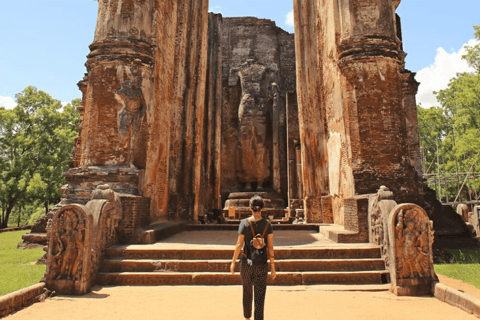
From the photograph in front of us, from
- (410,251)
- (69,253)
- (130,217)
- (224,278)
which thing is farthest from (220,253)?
(410,251)

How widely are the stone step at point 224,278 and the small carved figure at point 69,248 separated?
17.7 inches

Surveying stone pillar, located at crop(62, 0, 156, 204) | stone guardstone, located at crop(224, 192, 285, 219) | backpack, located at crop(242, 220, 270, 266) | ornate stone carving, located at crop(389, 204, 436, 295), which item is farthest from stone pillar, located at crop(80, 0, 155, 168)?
stone guardstone, located at crop(224, 192, 285, 219)

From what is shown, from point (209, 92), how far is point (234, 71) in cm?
549

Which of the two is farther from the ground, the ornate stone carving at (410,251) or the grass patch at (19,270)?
the ornate stone carving at (410,251)

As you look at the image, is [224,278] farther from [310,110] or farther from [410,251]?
[310,110]

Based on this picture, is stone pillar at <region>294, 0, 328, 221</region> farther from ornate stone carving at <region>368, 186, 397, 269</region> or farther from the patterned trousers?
the patterned trousers

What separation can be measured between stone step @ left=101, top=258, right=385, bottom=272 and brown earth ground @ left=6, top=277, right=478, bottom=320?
411 millimetres

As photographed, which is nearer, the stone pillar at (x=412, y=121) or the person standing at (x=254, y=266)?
the person standing at (x=254, y=266)

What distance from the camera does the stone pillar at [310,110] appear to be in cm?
923

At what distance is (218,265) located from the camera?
4.83 meters

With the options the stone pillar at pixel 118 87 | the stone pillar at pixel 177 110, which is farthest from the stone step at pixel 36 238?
the stone pillar at pixel 177 110

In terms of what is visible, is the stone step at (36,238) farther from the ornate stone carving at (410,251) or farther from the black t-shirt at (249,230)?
the ornate stone carving at (410,251)

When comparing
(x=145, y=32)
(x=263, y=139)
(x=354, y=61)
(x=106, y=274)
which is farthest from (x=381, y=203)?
(x=263, y=139)

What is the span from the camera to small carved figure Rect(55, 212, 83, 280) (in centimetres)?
424
